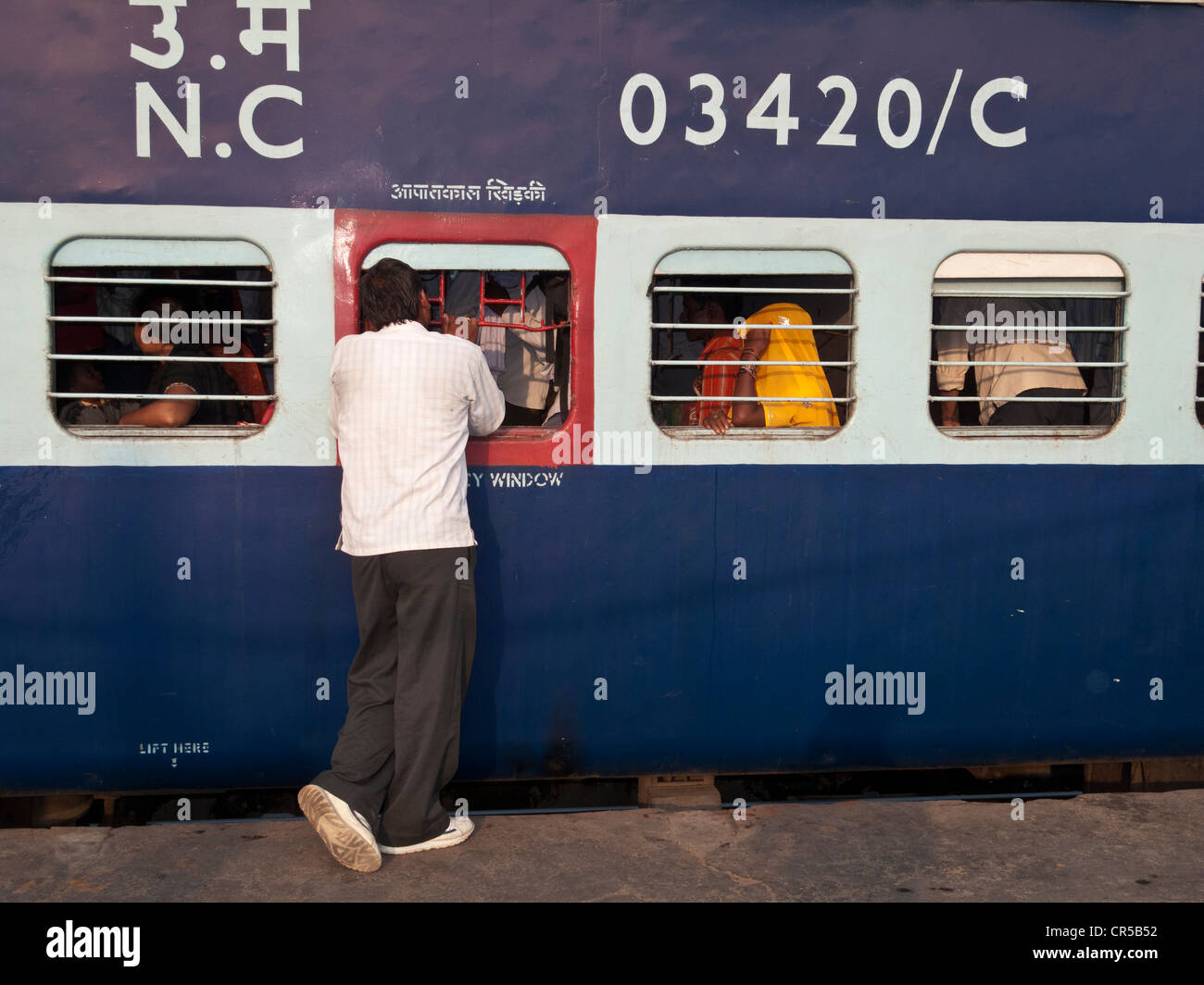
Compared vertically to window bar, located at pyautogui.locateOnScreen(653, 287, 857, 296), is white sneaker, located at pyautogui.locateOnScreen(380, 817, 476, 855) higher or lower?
lower

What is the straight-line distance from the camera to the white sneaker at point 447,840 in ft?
11.3

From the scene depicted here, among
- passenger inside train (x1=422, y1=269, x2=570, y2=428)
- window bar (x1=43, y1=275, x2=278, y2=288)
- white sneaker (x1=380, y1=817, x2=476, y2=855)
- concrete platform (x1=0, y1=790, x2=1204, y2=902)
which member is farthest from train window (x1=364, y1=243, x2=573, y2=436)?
concrete platform (x1=0, y1=790, x2=1204, y2=902)

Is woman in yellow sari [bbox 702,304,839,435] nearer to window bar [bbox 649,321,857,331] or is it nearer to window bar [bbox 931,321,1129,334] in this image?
window bar [bbox 649,321,857,331]

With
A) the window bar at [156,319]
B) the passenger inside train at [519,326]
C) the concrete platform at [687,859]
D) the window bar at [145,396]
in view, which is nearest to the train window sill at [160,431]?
the window bar at [145,396]

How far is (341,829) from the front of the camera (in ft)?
10.6

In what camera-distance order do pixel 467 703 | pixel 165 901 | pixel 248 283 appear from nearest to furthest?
pixel 165 901
pixel 248 283
pixel 467 703

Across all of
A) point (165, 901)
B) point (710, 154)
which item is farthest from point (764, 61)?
point (165, 901)

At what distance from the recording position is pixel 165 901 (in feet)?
10.2

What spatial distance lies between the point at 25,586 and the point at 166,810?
1032 millimetres

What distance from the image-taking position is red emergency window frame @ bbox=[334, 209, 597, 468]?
3.60 meters

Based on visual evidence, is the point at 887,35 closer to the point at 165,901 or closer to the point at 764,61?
the point at 764,61

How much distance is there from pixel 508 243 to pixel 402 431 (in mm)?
814

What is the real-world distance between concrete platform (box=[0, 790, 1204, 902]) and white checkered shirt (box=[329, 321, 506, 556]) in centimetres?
104

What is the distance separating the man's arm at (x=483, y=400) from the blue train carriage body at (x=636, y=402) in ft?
0.76
